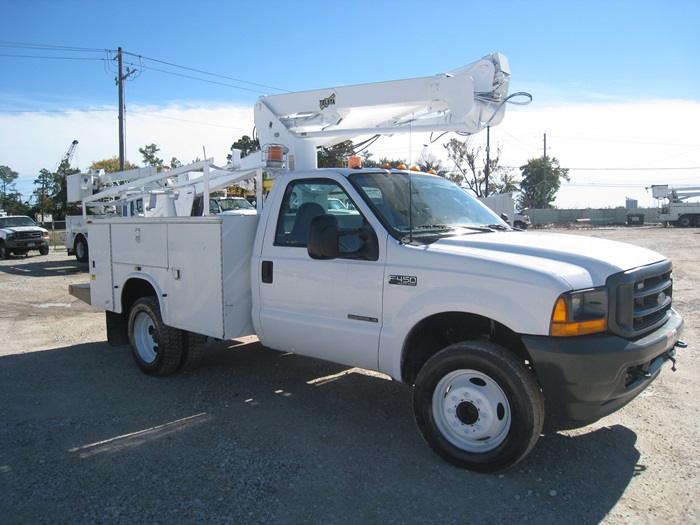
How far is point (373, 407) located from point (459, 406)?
1.35 meters

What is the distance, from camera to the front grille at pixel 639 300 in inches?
135

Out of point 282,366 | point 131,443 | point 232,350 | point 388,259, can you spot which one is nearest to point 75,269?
point 232,350

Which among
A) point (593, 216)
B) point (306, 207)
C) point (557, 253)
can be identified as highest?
point (593, 216)

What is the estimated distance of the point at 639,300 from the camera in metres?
3.64

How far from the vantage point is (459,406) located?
149 inches

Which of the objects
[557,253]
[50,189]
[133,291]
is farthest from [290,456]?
[50,189]

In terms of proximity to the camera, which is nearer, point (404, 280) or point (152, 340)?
point (404, 280)

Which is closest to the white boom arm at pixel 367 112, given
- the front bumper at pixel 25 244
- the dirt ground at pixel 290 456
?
the dirt ground at pixel 290 456

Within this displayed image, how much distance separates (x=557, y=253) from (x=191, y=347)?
388 cm

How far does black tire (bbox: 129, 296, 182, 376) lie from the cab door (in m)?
1.31

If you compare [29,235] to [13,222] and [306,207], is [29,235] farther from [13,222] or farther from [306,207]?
[306,207]

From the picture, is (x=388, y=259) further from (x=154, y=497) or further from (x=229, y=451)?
(x=154, y=497)

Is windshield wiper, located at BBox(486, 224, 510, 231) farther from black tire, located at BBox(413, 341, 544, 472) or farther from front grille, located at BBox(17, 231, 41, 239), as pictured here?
front grille, located at BBox(17, 231, 41, 239)

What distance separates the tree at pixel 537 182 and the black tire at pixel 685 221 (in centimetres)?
3002
